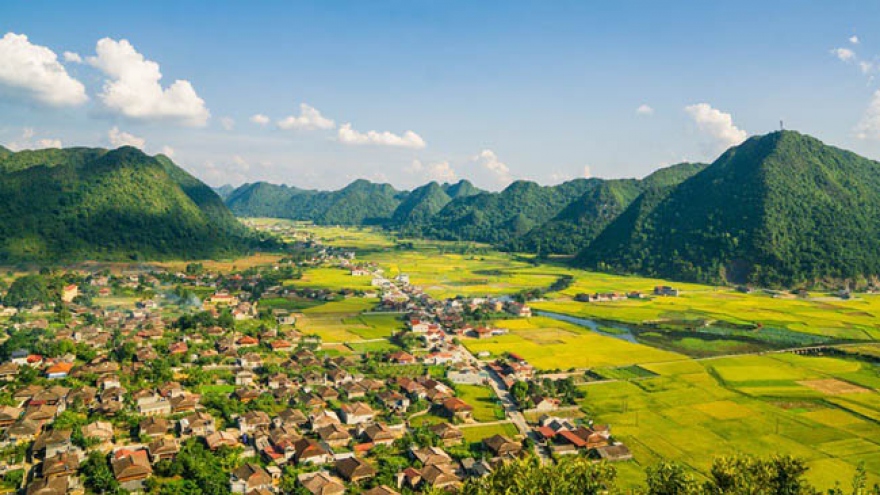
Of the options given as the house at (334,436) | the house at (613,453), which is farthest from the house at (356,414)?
the house at (613,453)

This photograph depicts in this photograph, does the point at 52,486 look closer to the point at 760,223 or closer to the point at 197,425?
the point at 197,425

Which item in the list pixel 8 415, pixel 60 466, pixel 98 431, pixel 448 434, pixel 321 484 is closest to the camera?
pixel 321 484

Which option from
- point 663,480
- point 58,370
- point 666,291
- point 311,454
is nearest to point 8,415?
point 58,370

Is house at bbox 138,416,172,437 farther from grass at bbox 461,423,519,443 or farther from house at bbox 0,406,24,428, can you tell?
grass at bbox 461,423,519,443

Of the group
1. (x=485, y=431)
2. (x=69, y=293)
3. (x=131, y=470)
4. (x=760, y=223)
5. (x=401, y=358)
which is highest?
(x=760, y=223)

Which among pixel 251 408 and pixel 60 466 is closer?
pixel 60 466

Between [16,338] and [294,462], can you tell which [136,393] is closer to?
[294,462]

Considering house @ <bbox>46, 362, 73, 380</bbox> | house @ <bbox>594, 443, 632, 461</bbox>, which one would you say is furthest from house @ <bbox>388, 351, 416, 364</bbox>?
house @ <bbox>46, 362, 73, 380</bbox>
